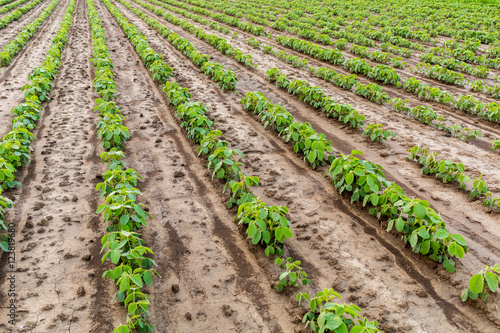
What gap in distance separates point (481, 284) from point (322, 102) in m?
5.41

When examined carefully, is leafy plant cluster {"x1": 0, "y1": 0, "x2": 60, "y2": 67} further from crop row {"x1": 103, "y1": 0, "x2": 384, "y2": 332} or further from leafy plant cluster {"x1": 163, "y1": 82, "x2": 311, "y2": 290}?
crop row {"x1": 103, "y1": 0, "x2": 384, "y2": 332}

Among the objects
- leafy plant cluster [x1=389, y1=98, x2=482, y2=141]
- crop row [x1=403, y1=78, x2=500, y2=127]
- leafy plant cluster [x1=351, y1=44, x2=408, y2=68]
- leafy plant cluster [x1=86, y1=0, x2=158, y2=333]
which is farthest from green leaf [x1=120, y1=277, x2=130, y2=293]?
leafy plant cluster [x1=351, y1=44, x2=408, y2=68]

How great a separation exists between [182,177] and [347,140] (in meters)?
3.48

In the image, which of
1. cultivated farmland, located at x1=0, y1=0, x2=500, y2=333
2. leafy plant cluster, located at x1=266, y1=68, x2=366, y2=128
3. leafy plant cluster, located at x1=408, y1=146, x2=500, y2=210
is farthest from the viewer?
leafy plant cluster, located at x1=266, y1=68, x2=366, y2=128

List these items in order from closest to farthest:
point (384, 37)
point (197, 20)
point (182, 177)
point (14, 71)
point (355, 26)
Answer: 1. point (182, 177)
2. point (14, 71)
3. point (384, 37)
4. point (355, 26)
5. point (197, 20)

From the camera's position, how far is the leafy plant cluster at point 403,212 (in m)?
3.47

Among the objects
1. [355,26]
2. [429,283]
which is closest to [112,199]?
[429,283]

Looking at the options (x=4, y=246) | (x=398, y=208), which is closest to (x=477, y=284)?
(x=398, y=208)

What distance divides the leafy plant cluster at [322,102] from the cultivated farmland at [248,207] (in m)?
0.05

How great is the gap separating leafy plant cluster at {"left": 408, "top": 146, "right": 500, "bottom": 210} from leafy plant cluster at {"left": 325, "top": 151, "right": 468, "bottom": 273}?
0.98 metres

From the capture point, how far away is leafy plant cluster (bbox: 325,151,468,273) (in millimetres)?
3473

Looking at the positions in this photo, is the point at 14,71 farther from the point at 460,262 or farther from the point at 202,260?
the point at 460,262

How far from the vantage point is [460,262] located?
143 inches

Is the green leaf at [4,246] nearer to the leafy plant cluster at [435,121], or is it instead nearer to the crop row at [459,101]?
the leafy plant cluster at [435,121]
